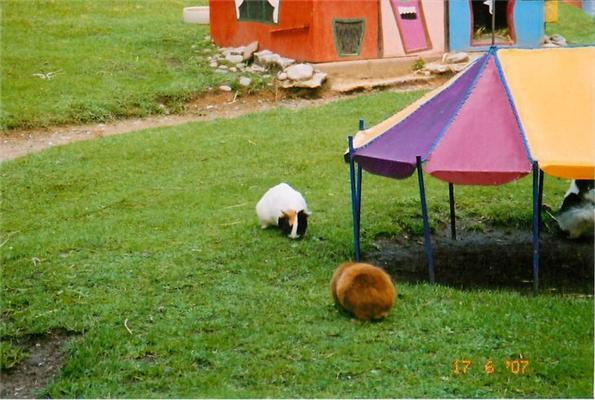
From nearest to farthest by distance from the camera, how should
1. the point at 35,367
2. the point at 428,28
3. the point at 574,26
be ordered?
the point at 35,367 < the point at 428,28 < the point at 574,26

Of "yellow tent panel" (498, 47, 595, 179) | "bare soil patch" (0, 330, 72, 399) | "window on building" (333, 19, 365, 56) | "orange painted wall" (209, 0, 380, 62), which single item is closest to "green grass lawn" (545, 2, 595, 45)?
"orange painted wall" (209, 0, 380, 62)

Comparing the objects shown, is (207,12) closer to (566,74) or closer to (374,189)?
(374,189)

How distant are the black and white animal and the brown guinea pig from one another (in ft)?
10.4

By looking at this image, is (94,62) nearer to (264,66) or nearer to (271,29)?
(264,66)

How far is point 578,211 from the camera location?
346 inches

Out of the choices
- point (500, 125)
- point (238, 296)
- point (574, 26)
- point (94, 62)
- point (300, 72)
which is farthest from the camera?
point (574, 26)

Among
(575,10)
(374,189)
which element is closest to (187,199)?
(374,189)

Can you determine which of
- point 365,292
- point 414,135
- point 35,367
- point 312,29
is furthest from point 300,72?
point 35,367

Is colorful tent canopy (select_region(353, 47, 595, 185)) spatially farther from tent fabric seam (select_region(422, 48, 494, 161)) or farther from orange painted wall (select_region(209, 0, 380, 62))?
orange painted wall (select_region(209, 0, 380, 62))

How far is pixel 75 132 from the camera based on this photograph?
13.5m

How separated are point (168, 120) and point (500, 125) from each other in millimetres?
8072

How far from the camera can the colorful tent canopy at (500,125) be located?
6.87m

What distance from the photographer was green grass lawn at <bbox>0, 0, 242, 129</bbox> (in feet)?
46.6

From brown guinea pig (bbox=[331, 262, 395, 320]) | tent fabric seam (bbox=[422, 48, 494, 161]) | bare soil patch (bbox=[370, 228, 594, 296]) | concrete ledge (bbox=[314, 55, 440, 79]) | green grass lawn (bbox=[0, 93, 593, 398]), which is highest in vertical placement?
tent fabric seam (bbox=[422, 48, 494, 161])
